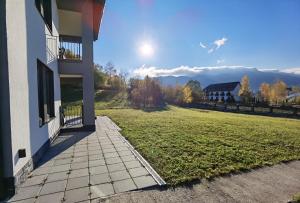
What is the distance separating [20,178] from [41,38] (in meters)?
3.70

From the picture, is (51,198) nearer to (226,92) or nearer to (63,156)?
(63,156)

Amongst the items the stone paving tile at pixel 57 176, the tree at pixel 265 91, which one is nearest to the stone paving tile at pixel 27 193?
the stone paving tile at pixel 57 176

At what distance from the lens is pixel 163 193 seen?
9.12 feet

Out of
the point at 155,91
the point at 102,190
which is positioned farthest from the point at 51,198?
the point at 155,91

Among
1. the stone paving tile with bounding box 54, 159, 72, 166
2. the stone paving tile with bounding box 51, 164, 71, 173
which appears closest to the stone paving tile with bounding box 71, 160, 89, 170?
the stone paving tile with bounding box 51, 164, 71, 173

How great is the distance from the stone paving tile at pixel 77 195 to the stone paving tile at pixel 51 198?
0.26ft

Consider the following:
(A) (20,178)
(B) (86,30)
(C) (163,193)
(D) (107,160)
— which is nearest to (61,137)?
(D) (107,160)

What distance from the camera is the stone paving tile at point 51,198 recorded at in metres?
2.53

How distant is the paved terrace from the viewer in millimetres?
2703

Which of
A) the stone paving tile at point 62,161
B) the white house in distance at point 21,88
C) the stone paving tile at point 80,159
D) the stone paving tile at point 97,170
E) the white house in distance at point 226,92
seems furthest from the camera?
the white house in distance at point 226,92

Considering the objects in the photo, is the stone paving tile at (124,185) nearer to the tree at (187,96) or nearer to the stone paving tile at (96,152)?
the stone paving tile at (96,152)

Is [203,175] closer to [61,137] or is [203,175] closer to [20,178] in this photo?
[20,178]

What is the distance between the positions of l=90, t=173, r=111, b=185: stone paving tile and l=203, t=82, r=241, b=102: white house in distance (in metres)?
57.0

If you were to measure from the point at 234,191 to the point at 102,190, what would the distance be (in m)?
2.12
